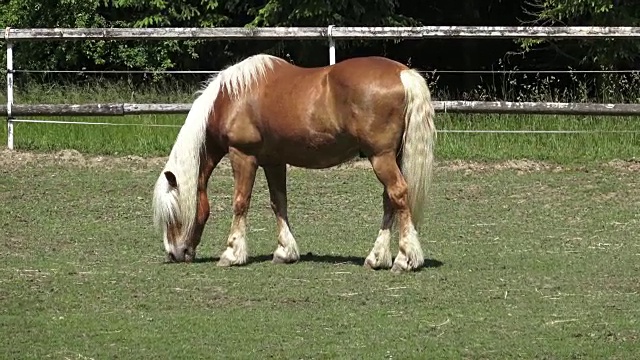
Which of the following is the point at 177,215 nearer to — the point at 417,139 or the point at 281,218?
the point at 281,218

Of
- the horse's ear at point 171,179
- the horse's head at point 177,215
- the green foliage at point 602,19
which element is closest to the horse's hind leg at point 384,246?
the horse's head at point 177,215

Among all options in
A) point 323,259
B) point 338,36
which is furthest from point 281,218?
point 338,36

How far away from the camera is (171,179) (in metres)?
8.66

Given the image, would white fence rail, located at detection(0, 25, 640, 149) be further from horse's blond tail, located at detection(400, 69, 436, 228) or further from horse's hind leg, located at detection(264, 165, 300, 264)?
horse's blond tail, located at detection(400, 69, 436, 228)

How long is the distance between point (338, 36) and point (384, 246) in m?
5.76

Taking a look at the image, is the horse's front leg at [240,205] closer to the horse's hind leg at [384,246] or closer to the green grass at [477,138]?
the horse's hind leg at [384,246]

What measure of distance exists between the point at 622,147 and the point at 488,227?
12.7 ft

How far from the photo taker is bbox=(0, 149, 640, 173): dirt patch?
13.0 m

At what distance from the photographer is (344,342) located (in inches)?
253

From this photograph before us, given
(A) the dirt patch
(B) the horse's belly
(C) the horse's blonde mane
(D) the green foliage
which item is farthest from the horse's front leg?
(D) the green foliage

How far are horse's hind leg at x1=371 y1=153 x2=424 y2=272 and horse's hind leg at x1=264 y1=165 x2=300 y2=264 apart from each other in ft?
2.77

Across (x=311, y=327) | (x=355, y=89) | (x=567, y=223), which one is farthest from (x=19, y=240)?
(x=567, y=223)

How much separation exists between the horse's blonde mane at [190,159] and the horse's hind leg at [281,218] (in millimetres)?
563

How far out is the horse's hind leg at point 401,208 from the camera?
26.9 ft
